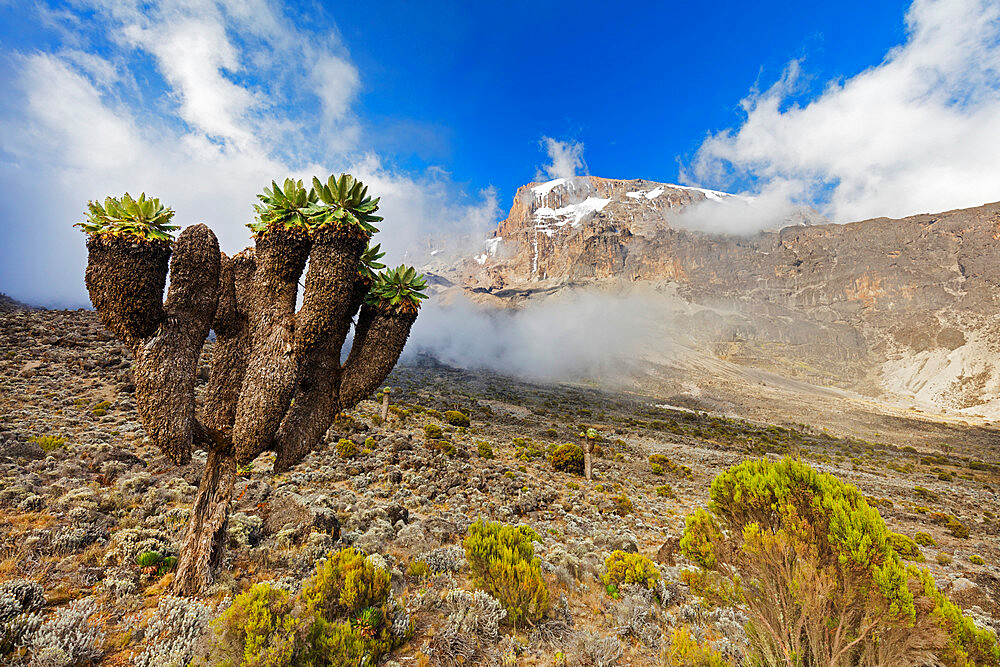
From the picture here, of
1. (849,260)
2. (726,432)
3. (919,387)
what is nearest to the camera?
(726,432)

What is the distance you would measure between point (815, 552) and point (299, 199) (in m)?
9.71

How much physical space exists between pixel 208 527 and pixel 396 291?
5417 mm

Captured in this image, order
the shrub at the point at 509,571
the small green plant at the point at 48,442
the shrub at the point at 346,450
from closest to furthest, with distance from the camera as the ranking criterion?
the shrub at the point at 509,571 < the small green plant at the point at 48,442 < the shrub at the point at 346,450

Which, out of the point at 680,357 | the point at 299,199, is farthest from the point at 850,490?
the point at 680,357

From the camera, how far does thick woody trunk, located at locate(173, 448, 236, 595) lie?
20.4 ft

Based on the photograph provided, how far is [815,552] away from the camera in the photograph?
5.03 m

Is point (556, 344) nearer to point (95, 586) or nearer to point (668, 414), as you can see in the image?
point (668, 414)

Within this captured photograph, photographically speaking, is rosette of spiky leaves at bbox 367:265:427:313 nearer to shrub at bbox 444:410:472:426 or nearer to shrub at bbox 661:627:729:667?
shrub at bbox 661:627:729:667

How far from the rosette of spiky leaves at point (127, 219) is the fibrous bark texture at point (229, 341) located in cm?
18

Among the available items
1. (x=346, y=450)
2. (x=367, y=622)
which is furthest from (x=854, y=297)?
(x=367, y=622)

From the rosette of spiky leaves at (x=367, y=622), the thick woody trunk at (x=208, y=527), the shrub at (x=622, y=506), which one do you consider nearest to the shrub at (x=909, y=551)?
the shrub at (x=622, y=506)

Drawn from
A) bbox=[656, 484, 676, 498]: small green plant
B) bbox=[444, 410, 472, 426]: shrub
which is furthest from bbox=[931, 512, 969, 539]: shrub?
bbox=[444, 410, 472, 426]: shrub

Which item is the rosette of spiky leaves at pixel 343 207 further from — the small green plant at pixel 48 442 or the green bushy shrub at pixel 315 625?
the small green plant at pixel 48 442

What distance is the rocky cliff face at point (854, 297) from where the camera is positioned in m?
101
